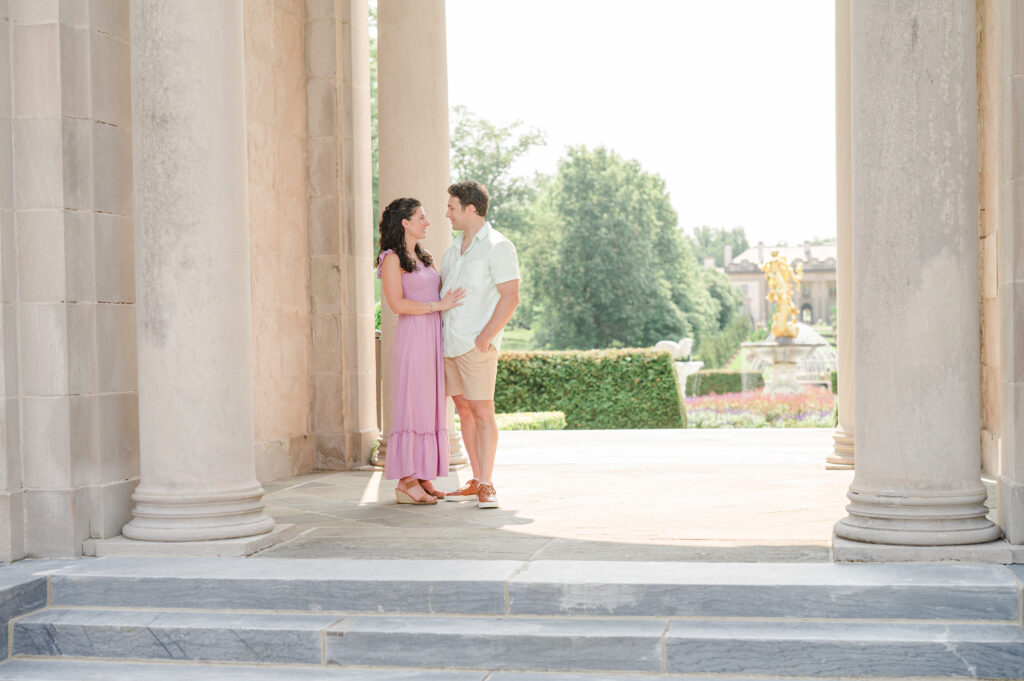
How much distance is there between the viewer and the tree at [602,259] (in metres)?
48.2

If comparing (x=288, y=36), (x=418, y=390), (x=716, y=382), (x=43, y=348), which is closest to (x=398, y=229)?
(x=418, y=390)

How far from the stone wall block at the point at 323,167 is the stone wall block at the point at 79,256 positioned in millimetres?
3882

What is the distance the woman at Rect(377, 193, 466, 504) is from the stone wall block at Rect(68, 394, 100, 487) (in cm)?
203

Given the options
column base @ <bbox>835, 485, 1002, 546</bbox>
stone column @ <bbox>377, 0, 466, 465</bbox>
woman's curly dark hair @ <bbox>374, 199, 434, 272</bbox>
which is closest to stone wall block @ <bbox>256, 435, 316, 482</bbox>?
stone column @ <bbox>377, 0, 466, 465</bbox>

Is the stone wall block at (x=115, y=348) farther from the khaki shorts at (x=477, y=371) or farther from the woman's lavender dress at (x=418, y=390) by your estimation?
the khaki shorts at (x=477, y=371)

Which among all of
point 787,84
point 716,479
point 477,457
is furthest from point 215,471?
point 787,84

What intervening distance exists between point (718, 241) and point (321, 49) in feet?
389

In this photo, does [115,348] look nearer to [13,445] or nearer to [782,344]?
[13,445]

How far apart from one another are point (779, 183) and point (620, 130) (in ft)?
63.4

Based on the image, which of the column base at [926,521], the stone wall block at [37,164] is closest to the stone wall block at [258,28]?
the stone wall block at [37,164]

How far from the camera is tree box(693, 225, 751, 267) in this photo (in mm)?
117012

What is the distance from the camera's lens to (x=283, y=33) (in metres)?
9.80

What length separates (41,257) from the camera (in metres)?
6.26

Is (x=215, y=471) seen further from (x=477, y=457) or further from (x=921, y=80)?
(x=921, y=80)
